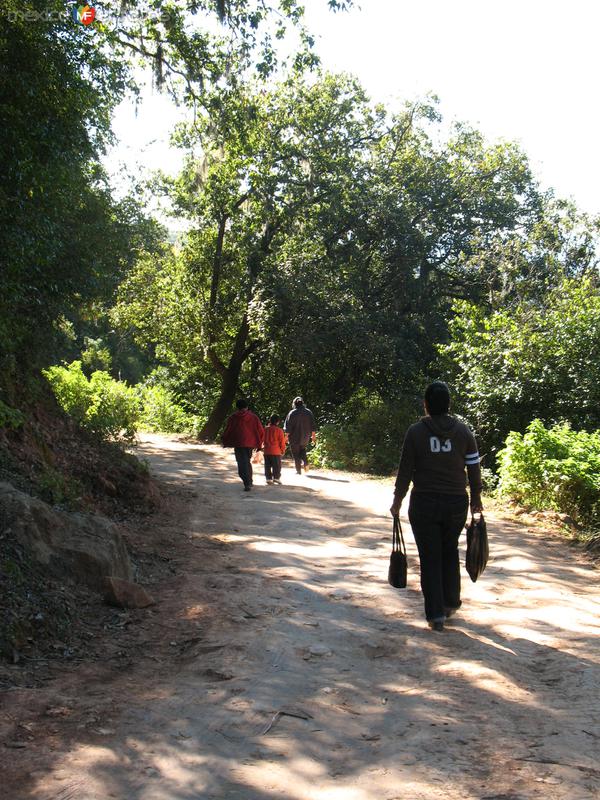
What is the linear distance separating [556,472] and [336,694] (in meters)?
7.38

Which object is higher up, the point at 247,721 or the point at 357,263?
the point at 357,263

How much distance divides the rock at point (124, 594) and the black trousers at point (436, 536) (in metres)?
2.49

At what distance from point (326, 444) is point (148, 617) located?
15.6m

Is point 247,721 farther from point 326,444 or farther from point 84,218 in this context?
point 326,444

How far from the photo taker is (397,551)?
645cm

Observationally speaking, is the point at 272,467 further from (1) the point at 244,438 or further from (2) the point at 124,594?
(2) the point at 124,594

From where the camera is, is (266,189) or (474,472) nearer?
(474,472)

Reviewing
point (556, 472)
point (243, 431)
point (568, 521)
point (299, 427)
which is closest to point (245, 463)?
point (243, 431)

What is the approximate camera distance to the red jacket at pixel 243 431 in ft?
49.5

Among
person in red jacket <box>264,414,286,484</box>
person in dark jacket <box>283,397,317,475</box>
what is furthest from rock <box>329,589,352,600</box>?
person in dark jacket <box>283,397,317,475</box>

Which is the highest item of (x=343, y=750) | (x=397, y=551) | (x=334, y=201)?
(x=334, y=201)

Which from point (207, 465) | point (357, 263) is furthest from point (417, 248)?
point (207, 465)

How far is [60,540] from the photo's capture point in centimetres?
698

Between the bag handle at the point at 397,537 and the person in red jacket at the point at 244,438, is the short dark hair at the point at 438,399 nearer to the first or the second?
the bag handle at the point at 397,537
